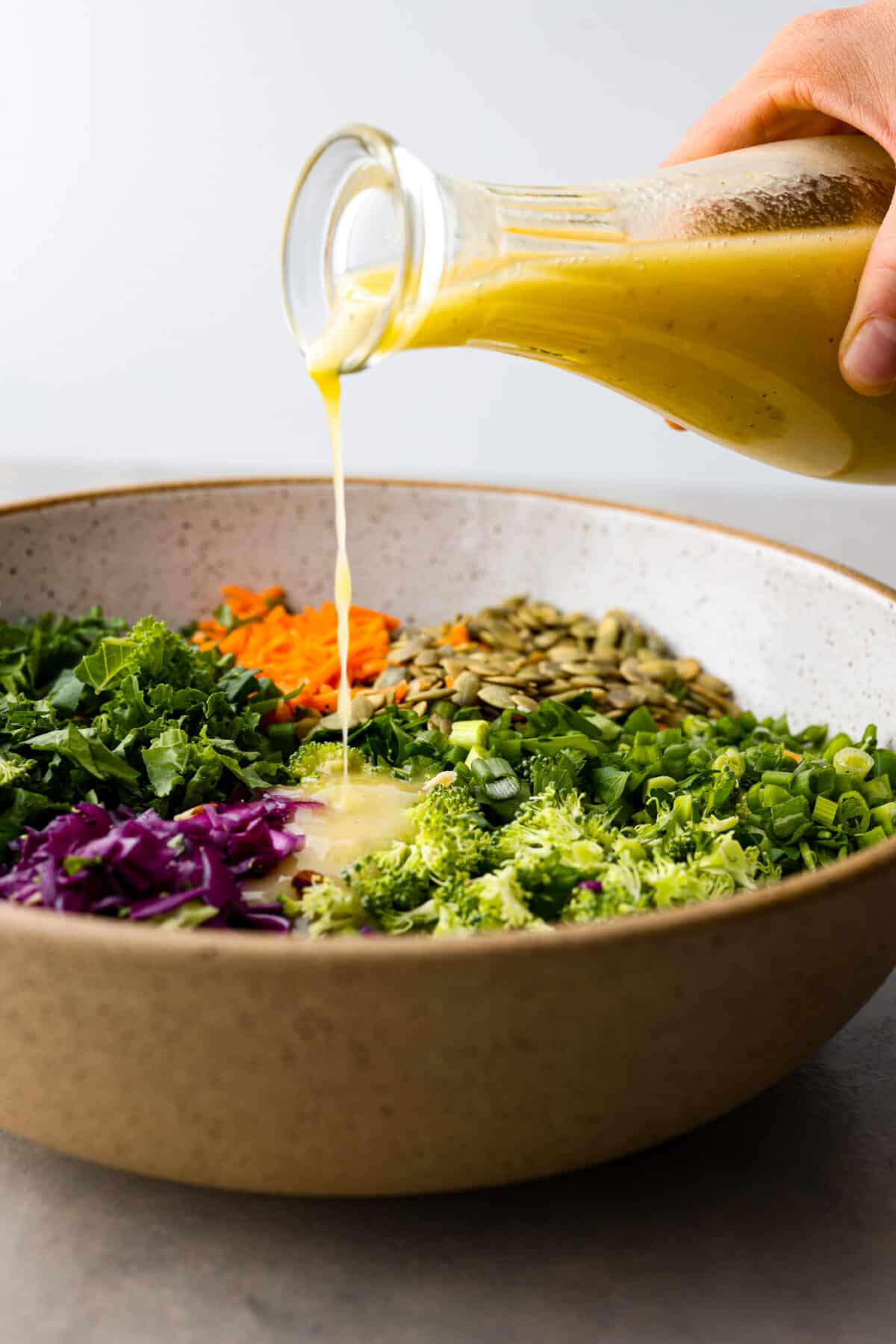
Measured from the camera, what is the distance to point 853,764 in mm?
1725

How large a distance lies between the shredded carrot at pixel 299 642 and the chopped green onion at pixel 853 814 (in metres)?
0.76

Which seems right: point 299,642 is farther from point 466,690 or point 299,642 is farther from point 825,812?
point 825,812

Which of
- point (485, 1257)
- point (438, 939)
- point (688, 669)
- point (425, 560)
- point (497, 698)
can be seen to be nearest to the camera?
point (438, 939)

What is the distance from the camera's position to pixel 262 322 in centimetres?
554

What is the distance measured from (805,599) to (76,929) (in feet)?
4.70

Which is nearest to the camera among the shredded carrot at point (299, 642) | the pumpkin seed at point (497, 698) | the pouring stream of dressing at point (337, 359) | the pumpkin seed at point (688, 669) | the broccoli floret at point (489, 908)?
the broccoli floret at point (489, 908)

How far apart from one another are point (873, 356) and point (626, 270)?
0.95ft

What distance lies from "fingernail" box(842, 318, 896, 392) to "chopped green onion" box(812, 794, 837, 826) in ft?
1.60

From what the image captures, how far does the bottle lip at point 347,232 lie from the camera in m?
1.38

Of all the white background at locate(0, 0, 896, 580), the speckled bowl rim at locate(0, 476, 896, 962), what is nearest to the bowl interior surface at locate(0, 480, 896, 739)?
the speckled bowl rim at locate(0, 476, 896, 962)

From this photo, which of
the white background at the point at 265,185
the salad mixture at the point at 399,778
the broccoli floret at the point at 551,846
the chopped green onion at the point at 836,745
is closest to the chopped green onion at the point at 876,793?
the salad mixture at the point at 399,778

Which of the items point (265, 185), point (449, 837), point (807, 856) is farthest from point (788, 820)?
point (265, 185)

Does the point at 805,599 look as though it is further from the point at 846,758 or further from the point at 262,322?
the point at 262,322

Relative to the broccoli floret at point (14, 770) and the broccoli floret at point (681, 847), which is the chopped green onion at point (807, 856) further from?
the broccoli floret at point (14, 770)
